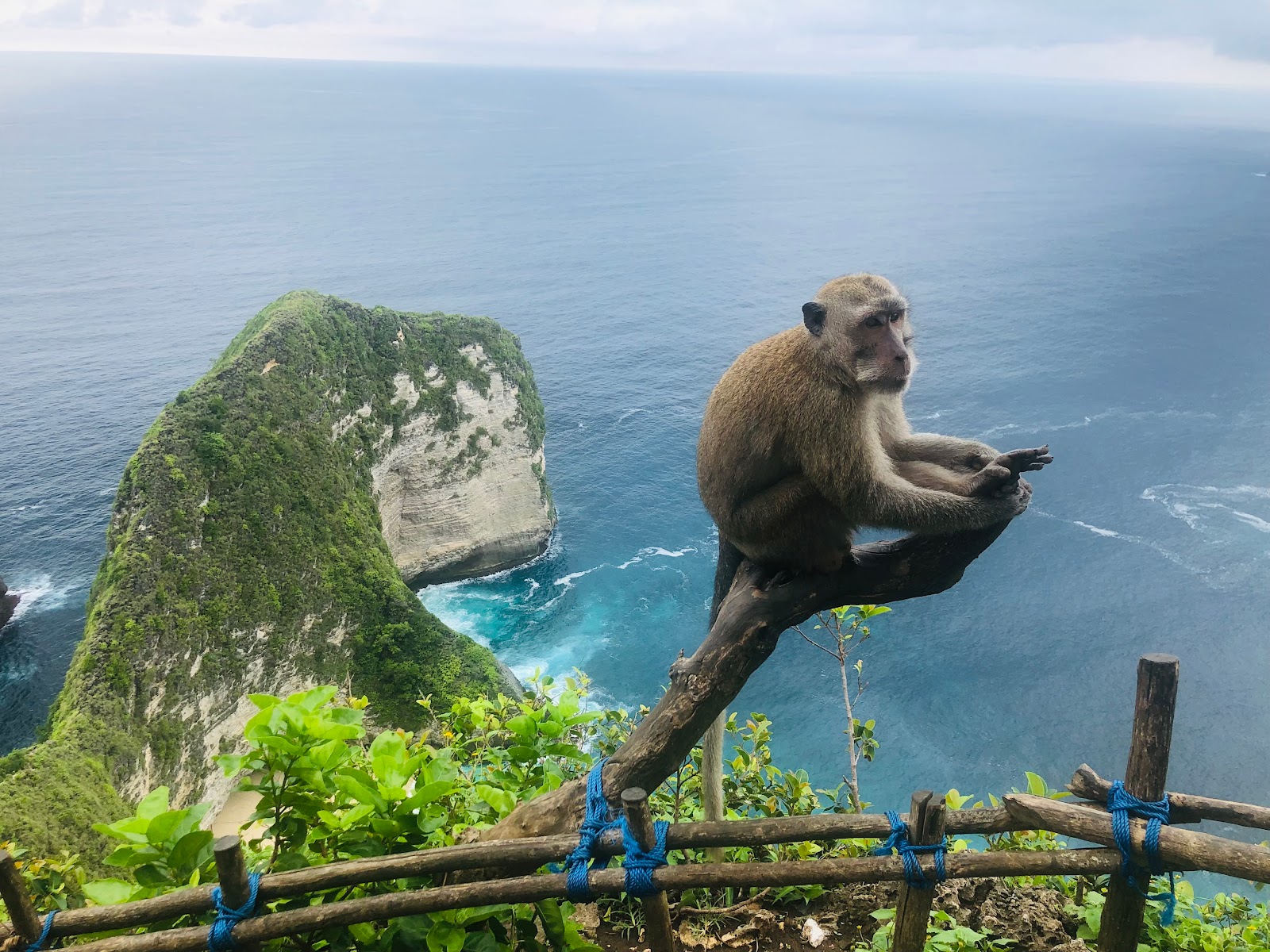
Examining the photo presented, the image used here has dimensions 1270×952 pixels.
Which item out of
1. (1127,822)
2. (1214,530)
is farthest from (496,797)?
(1214,530)

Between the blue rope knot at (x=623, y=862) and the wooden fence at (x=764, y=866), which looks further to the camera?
the blue rope knot at (x=623, y=862)

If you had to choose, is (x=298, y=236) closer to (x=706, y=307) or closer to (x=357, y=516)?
(x=706, y=307)

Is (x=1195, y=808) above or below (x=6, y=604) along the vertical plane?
above

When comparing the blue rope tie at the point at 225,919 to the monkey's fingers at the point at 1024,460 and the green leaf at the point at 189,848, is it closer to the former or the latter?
the green leaf at the point at 189,848

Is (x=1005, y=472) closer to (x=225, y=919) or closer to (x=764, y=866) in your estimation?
(x=764, y=866)

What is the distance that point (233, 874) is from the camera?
12.9 feet

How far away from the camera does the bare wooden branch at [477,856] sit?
412cm

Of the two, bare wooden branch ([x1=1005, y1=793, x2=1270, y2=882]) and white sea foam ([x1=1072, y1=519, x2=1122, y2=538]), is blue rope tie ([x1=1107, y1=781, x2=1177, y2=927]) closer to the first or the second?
bare wooden branch ([x1=1005, y1=793, x2=1270, y2=882])

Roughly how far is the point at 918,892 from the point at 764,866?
2.67ft

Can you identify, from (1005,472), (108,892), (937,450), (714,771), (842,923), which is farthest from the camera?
(937,450)

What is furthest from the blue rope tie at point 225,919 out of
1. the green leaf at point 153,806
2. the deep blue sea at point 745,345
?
the deep blue sea at point 745,345

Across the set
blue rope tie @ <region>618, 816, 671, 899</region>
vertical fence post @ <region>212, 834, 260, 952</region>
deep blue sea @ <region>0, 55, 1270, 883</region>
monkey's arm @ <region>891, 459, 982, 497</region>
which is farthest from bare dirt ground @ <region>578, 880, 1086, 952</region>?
deep blue sea @ <region>0, 55, 1270, 883</region>

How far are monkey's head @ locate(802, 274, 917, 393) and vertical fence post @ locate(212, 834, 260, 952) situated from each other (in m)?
4.65

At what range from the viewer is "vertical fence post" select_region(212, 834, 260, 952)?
12.7ft
